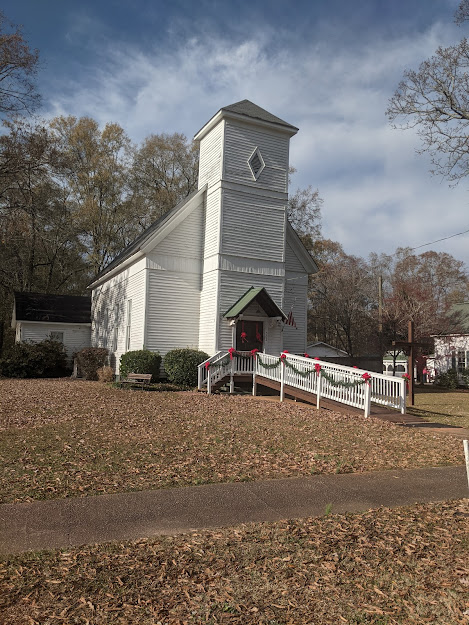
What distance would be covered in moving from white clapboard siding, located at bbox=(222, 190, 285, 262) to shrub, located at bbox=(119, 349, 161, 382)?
17.5 feet

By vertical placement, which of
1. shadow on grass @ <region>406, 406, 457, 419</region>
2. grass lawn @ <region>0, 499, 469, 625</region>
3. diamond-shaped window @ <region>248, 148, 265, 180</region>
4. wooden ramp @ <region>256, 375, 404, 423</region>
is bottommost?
grass lawn @ <region>0, 499, 469, 625</region>

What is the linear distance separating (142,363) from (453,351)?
2201 cm

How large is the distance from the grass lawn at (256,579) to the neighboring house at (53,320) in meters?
26.9

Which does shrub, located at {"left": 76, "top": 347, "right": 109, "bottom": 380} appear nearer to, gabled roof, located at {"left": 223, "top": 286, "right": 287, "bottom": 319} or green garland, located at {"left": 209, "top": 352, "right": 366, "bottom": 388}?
gabled roof, located at {"left": 223, "top": 286, "right": 287, "bottom": 319}

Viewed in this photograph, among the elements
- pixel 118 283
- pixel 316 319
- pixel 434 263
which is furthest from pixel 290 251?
pixel 434 263

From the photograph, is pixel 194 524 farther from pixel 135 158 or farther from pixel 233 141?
pixel 135 158

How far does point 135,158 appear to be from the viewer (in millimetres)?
43844

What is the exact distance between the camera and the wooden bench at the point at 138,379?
19094mm

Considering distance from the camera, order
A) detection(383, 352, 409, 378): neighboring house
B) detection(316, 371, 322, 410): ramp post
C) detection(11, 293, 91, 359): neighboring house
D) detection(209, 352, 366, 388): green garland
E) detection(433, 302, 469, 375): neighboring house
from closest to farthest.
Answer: detection(209, 352, 366, 388): green garland < detection(316, 371, 322, 410): ramp post < detection(11, 293, 91, 359): neighboring house < detection(433, 302, 469, 375): neighboring house < detection(383, 352, 409, 378): neighboring house

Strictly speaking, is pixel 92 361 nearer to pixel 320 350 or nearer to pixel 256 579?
pixel 320 350

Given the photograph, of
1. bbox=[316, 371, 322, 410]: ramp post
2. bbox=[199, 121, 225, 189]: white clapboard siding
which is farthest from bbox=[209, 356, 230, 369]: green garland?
bbox=[199, 121, 225, 189]: white clapboard siding

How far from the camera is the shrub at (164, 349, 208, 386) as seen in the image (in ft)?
66.0

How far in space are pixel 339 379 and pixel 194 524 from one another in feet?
32.3

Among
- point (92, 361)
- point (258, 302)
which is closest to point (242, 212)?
point (258, 302)
